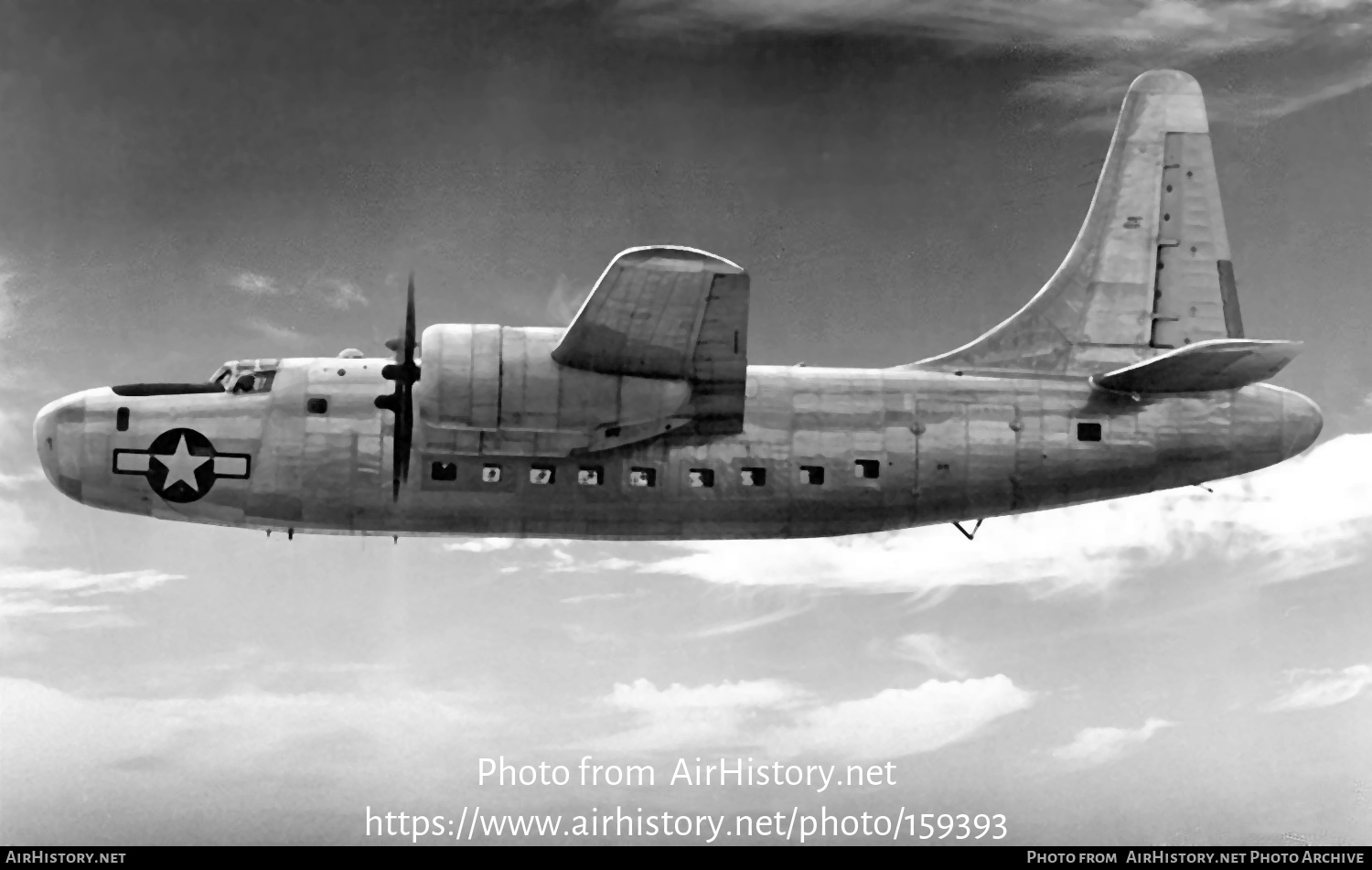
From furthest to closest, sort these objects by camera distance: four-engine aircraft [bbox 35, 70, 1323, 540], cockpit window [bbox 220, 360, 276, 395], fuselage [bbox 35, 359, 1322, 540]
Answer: cockpit window [bbox 220, 360, 276, 395]
fuselage [bbox 35, 359, 1322, 540]
four-engine aircraft [bbox 35, 70, 1323, 540]

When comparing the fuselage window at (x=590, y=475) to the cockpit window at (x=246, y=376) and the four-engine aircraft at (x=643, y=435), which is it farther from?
the cockpit window at (x=246, y=376)

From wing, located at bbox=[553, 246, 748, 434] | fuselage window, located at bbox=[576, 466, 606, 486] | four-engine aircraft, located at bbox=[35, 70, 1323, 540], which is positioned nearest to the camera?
wing, located at bbox=[553, 246, 748, 434]

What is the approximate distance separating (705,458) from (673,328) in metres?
2.20

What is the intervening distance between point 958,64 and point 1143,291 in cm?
771

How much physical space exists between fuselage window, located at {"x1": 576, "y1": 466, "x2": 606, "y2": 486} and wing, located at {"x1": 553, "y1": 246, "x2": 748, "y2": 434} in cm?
143

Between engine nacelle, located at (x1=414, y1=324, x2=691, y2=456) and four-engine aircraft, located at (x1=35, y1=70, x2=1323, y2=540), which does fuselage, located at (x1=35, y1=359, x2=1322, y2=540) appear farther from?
engine nacelle, located at (x1=414, y1=324, x2=691, y2=456)

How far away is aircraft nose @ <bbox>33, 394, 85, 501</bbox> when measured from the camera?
17172 mm

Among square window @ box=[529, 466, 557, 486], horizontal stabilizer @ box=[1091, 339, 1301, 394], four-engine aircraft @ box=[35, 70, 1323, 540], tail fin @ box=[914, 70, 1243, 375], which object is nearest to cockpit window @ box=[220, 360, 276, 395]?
four-engine aircraft @ box=[35, 70, 1323, 540]

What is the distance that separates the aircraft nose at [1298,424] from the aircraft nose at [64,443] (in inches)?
647

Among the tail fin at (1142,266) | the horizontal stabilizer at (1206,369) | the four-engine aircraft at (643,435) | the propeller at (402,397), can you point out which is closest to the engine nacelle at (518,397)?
the four-engine aircraft at (643,435)

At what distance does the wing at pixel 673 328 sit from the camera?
15094 mm

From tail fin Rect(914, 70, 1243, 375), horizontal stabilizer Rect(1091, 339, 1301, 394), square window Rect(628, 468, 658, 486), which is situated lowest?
square window Rect(628, 468, 658, 486)

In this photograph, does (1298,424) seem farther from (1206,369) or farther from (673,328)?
(673,328)
